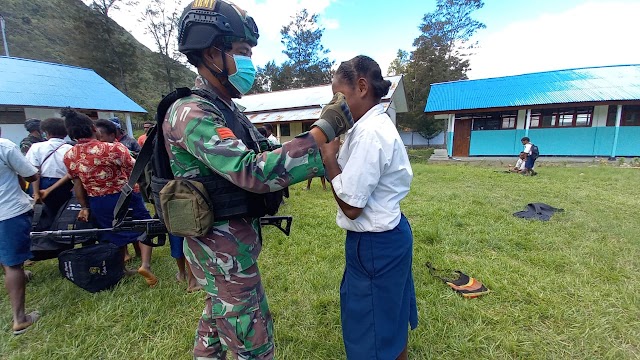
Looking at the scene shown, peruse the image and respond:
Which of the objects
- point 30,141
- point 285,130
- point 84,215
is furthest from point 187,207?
point 285,130

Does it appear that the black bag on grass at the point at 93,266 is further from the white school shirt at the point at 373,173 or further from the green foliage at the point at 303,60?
the green foliage at the point at 303,60

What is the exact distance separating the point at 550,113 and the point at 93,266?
18.0 metres

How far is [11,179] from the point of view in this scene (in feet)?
8.06

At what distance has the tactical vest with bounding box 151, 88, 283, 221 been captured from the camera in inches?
49.9

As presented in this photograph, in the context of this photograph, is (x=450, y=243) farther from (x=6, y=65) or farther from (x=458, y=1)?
(x=458, y=1)

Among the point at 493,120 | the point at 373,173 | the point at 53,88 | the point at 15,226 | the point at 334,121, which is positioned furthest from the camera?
the point at 493,120

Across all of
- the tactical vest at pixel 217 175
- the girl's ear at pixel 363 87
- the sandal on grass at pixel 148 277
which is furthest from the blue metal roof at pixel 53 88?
the girl's ear at pixel 363 87

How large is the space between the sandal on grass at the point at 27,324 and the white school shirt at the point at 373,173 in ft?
9.62

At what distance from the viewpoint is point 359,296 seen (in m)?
1.59

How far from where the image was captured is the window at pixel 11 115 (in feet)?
33.2

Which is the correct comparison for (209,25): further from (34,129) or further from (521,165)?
(521,165)

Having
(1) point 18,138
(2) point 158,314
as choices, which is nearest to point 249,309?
(2) point 158,314

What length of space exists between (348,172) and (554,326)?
233cm

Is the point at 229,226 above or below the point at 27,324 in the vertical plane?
above
